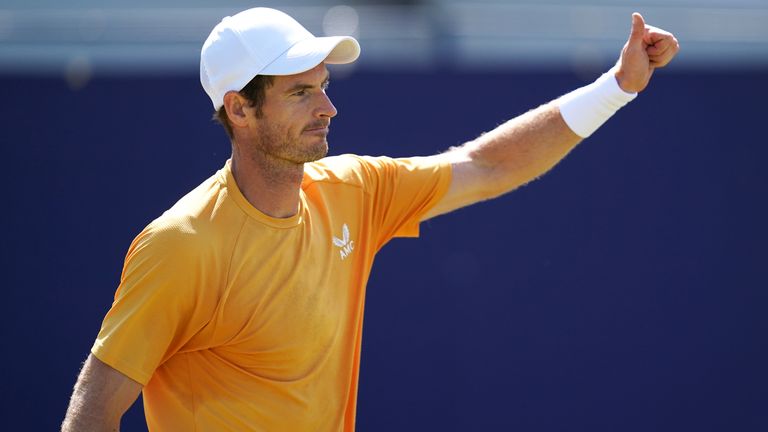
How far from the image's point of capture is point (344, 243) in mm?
2910

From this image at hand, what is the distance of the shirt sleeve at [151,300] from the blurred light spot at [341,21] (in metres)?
3.05

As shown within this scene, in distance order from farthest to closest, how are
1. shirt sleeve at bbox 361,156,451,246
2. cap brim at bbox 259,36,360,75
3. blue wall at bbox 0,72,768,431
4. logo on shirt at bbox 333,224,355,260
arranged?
blue wall at bbox 0,72,768,431 < shirt sleeve at bbox 361,156,451,246 < logo on shirt at bbox 333,224,355,260 < cap brim at bbox 259,36,360,75

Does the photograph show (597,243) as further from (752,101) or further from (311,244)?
(311,244)

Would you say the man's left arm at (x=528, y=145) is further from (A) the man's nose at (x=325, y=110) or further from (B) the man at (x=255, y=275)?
(A) the man's nose at (x=325, y=110)

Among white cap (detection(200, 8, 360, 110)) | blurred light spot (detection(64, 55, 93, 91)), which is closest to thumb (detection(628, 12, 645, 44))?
white cap (detection(200, 8, 360, 110))

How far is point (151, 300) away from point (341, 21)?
131 inches

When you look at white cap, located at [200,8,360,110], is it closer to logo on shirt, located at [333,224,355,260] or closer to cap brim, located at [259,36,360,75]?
cap brim, located at [259,36,360,75]

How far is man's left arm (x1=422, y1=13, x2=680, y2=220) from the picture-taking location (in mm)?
3125

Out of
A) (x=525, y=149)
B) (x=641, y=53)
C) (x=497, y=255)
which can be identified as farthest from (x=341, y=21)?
(x=641, y=53)

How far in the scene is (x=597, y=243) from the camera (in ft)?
15.8

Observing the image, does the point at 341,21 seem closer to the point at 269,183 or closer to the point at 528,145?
the point at 528,145

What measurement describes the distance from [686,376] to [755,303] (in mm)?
450

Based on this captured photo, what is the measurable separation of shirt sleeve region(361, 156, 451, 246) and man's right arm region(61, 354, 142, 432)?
0.93m

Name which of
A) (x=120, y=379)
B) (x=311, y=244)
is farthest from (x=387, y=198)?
(x=120, y=379)
